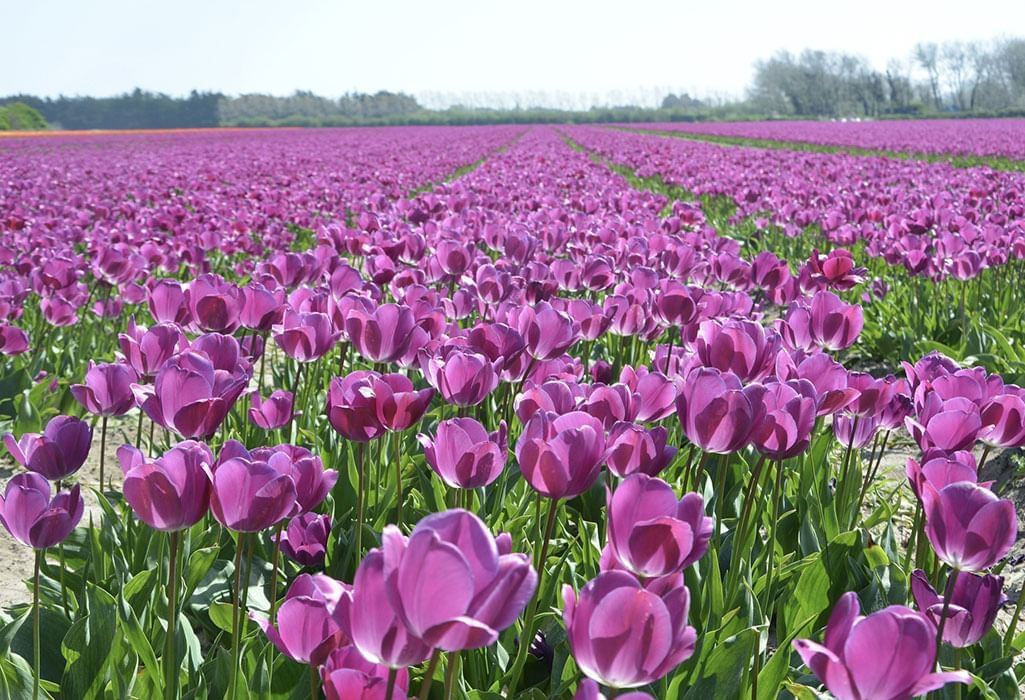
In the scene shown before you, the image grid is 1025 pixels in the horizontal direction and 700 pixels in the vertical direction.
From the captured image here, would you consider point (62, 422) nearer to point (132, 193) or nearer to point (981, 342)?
point (981, 342)

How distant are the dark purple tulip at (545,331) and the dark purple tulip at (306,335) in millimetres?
497

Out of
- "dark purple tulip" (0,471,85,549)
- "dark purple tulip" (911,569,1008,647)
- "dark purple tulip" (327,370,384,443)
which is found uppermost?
"dark purple tulip" (327,370,384,443)

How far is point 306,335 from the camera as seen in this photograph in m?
2.21

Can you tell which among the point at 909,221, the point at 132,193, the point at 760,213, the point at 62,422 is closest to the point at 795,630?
the point at 62,422

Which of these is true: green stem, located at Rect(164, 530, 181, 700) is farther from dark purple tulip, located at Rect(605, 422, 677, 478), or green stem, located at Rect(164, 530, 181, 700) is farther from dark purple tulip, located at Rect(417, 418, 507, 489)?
dark purple tulip, located at Rect(605, 422, 677, 478)

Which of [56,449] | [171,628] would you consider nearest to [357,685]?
[171,628]

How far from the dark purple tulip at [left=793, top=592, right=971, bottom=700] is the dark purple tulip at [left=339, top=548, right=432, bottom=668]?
38cm

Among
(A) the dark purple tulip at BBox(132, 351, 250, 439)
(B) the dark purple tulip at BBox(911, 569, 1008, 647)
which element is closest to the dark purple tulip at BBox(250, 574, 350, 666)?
(A) the dark purple tulip at BBox(132, 351, 250, 439)

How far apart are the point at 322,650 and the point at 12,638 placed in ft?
3.28

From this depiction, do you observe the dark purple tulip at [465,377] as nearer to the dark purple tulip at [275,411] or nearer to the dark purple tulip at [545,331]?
the dark purple tulip at [545,331]

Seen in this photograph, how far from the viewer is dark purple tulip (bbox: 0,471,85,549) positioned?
1394 mm

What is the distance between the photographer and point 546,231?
4992 millimetres

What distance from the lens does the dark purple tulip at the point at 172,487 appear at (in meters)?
1.17

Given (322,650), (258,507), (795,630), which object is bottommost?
(795,630)
